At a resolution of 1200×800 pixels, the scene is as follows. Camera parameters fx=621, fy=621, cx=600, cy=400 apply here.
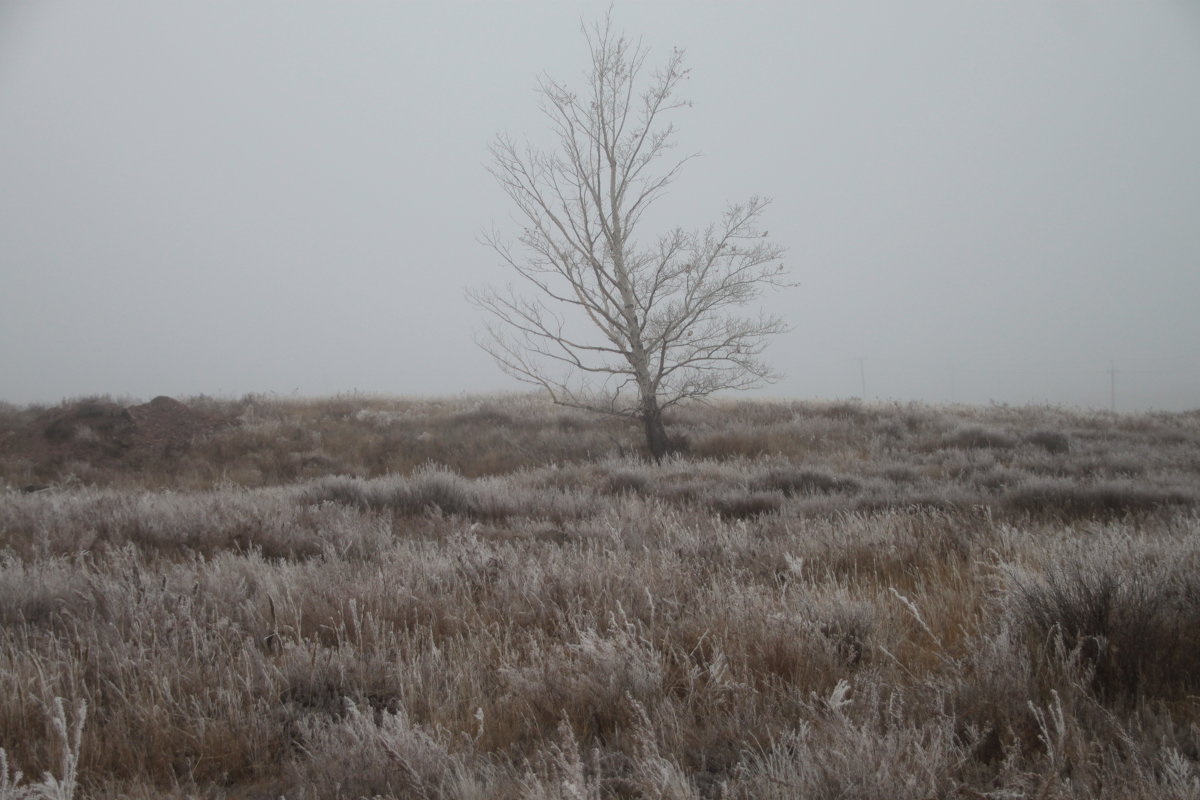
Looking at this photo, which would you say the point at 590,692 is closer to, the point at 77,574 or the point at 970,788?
the point at 970,788

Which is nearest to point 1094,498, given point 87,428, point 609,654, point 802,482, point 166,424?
point 802,482

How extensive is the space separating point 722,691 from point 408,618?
1.75m

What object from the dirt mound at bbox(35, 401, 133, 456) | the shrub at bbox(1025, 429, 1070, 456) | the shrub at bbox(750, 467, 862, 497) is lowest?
the shrub at bbox(750, 467, 862, 497)

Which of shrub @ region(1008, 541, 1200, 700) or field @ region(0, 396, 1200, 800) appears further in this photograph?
shrub @ region(1008, 541, 1200, 700)

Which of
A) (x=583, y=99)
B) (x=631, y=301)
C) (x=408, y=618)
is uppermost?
(x=583, y=99)

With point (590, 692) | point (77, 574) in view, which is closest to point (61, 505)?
point (77, 574)

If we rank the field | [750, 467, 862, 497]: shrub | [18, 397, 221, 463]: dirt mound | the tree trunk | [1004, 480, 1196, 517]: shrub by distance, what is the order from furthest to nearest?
[18, 397, 221, 463]: dirt mound, the tree trunk, [750, 467, 862, 497]: shrub, [1004, 480, 1196, 517]: shrub, the field

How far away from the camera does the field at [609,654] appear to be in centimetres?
160

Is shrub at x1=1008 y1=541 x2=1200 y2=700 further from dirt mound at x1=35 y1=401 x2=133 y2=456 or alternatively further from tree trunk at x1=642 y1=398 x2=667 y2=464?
dirt mound at x1=35 y1=401 x2=133 y2=456

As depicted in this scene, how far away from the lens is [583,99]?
42.0 ft

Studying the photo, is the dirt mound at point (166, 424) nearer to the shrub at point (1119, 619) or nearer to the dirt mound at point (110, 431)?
the dirt mound at point (110, 431)

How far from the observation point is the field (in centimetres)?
→ 160

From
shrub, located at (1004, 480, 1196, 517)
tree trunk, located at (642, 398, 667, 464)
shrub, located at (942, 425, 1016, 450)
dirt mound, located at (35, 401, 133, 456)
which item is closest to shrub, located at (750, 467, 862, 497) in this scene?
shrub, located at (1004, 480, 1196, 517)

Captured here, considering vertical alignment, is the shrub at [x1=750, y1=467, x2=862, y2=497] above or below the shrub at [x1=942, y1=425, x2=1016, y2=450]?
below
